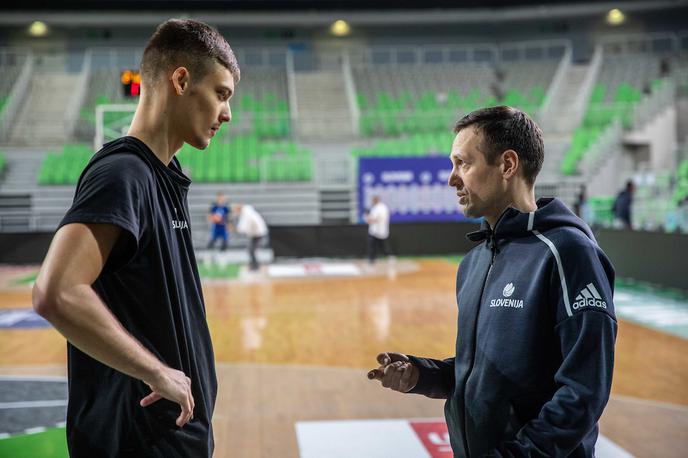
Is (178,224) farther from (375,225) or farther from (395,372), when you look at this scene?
(375,225)

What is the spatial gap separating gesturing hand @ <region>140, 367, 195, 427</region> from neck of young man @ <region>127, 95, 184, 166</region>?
1.96ft

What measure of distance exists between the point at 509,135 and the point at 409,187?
707 inches

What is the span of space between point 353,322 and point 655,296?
5.51m

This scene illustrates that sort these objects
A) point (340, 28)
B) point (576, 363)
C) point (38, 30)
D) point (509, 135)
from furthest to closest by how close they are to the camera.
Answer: point (340, 28) → point (38, 30) → point (509, 135) → point (576, 363)

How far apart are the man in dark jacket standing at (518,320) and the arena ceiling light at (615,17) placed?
32.1 m

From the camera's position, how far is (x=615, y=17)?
31.1 metres

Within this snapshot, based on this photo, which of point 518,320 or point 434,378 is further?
point 434,378

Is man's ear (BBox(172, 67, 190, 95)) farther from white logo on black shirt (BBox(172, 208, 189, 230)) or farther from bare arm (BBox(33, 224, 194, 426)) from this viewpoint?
bare arm (BBox(33, 224, 194, 426))

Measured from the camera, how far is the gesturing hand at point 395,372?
89.4 inches

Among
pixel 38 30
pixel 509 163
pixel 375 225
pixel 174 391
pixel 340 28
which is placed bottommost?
pixel 375 225

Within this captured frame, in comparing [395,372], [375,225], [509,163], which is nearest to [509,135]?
[509,163]

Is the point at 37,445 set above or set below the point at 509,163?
below

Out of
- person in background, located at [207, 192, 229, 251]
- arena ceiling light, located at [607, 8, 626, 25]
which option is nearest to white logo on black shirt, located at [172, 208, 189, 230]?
person in background, located at [207, 192, 229, 251]

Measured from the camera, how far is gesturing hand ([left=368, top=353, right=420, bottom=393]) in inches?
89.4
